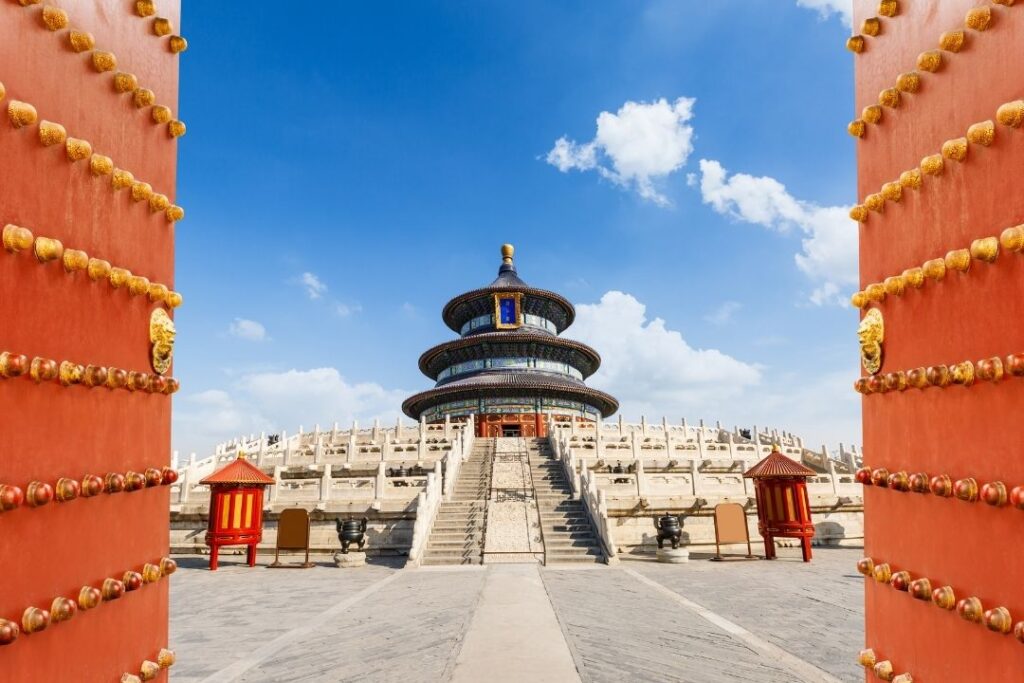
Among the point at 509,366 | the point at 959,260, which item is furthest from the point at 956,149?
the point at 509,366

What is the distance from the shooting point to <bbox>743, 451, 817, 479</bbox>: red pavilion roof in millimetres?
14219

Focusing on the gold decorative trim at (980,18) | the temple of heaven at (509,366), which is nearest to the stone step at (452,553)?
the gold decorative trim at (980,18)

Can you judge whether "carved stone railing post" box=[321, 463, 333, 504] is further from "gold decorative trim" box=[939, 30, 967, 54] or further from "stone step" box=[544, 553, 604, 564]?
"gold decorative trim" box=[939, 30, 967, 54]

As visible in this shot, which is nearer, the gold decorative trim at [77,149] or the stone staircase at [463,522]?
the gold decorative trim at [77,149]

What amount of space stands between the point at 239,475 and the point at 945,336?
14.9 metres

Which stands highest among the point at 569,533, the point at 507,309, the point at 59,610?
the point at 507,309

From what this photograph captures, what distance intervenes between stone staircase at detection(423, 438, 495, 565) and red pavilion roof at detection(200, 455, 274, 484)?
411 centimetres

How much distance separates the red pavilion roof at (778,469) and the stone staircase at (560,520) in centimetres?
394

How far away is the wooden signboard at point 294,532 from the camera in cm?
1451

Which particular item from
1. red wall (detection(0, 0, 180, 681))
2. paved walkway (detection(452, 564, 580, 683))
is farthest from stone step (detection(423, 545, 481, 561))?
red wall (detection(0, 0, 180, 681))

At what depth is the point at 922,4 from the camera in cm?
249

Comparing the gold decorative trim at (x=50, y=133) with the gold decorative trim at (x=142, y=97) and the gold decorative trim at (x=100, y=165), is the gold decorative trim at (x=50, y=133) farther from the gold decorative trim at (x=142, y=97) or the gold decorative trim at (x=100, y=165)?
the gold decorative trim at (x=142, y=97)

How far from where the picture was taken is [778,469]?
47.2 feet

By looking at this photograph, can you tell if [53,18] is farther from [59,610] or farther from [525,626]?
[525,626]
